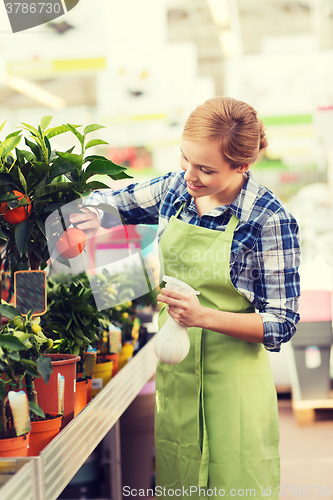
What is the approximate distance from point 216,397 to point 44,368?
527mm

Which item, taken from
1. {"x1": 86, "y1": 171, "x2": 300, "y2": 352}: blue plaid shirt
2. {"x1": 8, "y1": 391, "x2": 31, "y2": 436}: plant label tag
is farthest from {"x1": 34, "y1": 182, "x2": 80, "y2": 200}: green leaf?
{"x1": 8, "y1": 391, "x2": 31, "y2": 436}: plant label tag

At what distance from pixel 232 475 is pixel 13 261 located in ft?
2.77

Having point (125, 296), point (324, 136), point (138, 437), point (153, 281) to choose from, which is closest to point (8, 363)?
point (153, 281)

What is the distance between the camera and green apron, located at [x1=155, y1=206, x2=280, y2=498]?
1.35 metres

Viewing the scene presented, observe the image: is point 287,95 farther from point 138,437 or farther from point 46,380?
point 46,380

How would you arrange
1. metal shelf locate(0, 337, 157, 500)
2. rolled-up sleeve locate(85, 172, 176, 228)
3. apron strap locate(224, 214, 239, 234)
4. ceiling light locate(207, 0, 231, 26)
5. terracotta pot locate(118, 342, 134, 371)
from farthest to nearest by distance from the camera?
ceiling light locate(207, 0, 231, 26), terracotta pot locate(118, 342, 134, 371), rolled-up sleeve locate(85, 172, 176, 228), apron strap locate(224, 214, 239, 234), metal shelf locate(0, 337, 157, 500)

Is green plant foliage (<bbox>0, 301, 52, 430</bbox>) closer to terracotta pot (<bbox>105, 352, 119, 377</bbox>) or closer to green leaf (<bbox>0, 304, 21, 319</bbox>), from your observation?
green leaf (<bbox>0, 304, 21, 319</bbox>)

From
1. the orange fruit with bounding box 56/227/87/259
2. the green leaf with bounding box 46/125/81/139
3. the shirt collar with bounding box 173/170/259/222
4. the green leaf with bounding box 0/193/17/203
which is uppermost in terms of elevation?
the green leaf with bounding box 46/125/81/139

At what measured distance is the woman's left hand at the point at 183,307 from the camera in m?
1.18

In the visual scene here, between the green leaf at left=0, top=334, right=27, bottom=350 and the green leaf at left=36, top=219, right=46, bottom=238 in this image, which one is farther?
the green leaf at left=36, top=219, right=46, bottom=238

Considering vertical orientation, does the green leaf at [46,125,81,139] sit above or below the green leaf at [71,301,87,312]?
above

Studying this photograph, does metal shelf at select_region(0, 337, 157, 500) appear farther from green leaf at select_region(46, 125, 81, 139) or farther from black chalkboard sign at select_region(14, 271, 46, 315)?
green leaf at select_region(46, 125, 81, 139)

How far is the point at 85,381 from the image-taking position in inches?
57.9

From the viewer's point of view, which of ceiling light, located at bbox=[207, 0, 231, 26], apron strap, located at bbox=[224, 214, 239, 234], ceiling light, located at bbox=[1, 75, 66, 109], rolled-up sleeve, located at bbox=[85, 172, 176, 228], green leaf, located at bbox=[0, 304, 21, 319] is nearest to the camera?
green leaf, located at bbox=[0, 304, 21, 319]
